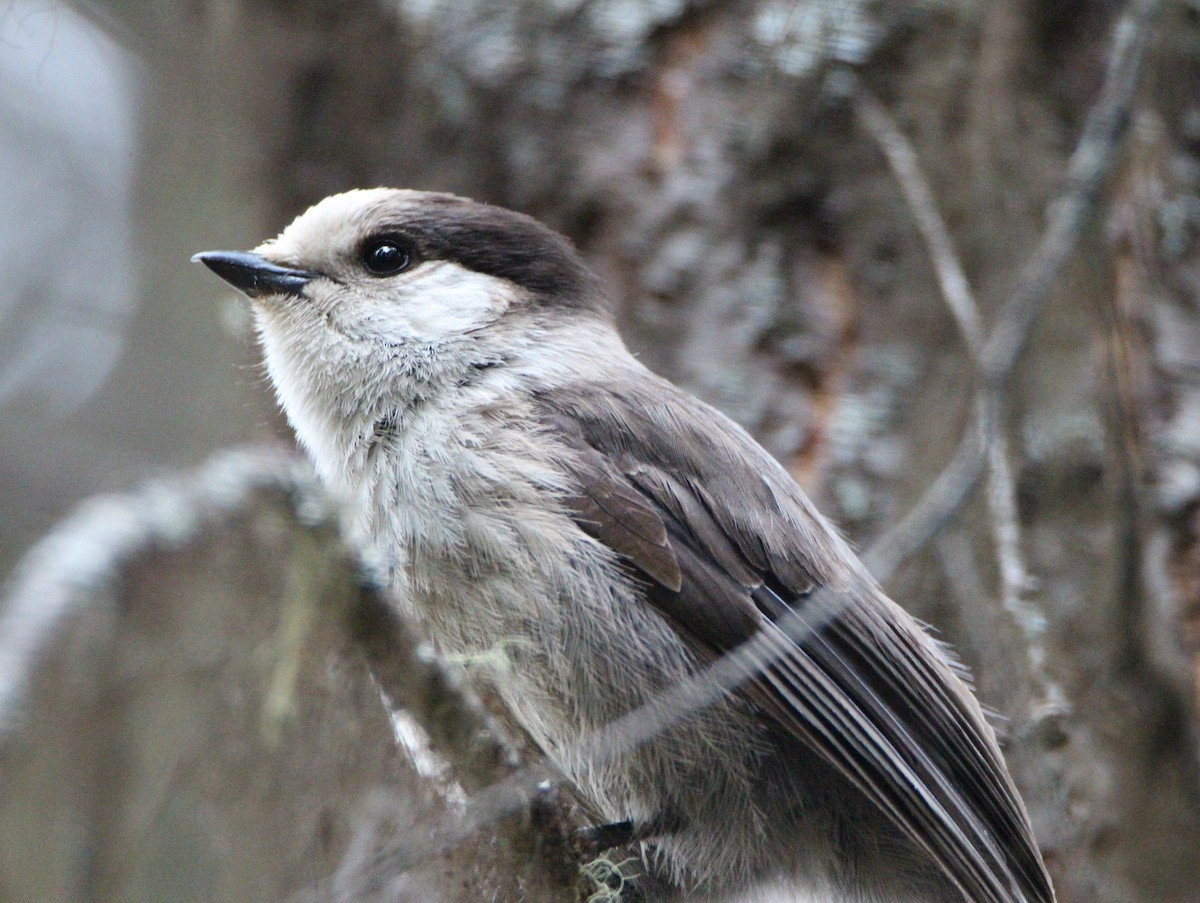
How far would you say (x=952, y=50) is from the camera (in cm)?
304

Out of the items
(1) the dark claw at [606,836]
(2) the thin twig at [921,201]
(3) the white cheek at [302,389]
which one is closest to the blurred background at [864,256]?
(2) the thin twig at [921,201]

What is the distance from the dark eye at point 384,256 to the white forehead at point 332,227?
3 cm

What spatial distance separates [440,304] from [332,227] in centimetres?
27

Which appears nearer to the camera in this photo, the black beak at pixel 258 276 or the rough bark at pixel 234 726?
the rough bark at pixel 234 726

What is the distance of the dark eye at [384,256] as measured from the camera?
262cm

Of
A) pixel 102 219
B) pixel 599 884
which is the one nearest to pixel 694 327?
pixel 599 884

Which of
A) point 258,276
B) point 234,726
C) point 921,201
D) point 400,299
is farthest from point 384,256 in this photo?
point 921,201

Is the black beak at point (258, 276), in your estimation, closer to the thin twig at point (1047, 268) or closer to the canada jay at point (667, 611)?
the canada jay at point (667, 611)

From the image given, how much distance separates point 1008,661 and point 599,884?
959mm

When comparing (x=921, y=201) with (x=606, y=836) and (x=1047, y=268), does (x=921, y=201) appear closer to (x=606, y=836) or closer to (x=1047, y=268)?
(x=1047, y=268)

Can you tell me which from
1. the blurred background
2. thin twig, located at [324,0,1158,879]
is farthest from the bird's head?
thin twig, located at [324,0,1158,879]

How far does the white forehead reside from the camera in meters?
2.61

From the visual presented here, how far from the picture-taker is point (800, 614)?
7.29 feet

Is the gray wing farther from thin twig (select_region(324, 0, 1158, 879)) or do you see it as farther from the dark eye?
the dark eye
